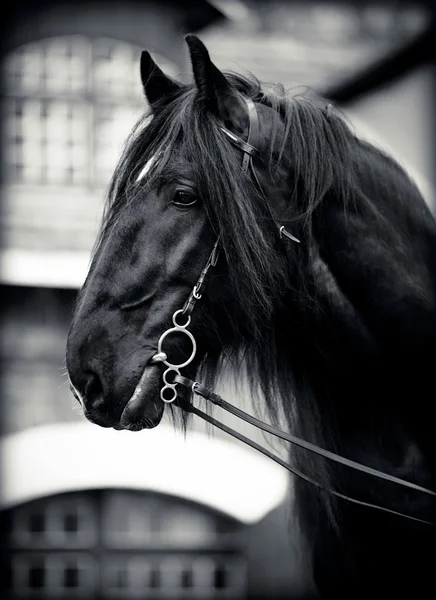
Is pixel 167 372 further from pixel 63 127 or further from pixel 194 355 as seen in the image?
pixel 63 127

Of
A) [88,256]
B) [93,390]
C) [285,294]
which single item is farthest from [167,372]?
[88,256]

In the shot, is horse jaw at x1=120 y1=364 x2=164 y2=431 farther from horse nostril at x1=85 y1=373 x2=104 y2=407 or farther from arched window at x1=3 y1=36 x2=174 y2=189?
arched window at x1=3 y1=36 x2=174 y2=189

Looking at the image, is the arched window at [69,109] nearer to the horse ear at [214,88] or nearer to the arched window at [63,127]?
the arched window at [63,127]

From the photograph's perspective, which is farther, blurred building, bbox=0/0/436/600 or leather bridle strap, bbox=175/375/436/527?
blurred building, bbox=0/0/436/600

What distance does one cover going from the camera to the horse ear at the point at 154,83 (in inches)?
69.9

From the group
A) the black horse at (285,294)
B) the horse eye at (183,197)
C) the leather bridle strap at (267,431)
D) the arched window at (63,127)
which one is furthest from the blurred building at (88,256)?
the horse eye at (183,197)

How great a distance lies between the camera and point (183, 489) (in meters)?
4.98

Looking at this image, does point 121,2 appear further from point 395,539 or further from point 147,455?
point 395,539

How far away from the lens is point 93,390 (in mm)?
1564

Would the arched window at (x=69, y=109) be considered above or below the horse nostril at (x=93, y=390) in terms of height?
above

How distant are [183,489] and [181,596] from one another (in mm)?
934

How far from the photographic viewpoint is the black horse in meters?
1.56

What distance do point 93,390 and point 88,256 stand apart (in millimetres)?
3476

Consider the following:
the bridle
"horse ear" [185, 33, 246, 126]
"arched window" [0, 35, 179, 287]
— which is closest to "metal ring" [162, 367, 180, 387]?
the bridle
